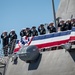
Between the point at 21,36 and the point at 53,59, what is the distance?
170 inches

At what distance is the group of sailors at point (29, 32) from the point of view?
74.1 ft

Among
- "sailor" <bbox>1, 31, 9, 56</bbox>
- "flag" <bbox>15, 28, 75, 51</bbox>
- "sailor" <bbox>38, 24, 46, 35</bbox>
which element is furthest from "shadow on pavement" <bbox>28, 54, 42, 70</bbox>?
"sailor" <bbox>1, 31, 9, 56</bbox>

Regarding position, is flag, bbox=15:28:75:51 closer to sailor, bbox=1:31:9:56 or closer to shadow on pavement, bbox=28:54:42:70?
shadow on pavement, bbox=28:54:42:70

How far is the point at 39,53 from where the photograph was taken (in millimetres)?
21922

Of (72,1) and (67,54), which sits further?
(72,1)

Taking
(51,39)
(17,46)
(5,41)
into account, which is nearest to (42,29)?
(17,46)

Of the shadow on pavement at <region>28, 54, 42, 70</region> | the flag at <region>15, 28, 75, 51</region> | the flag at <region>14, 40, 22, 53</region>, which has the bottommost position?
the shadow on pavement at <region>28, 54, 42, 70</region>

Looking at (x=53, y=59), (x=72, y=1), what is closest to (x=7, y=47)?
(x=53, y=59)

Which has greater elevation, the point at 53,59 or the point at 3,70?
the point at 53,59

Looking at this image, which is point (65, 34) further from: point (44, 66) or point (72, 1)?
point (72, 1)

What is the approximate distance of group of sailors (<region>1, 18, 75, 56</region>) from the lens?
22.6m

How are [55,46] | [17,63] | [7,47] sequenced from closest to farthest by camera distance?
1. [55,46]
2. [17,63]
3. [7,47]

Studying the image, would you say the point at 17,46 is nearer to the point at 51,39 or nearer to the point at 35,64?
the point at 35,64

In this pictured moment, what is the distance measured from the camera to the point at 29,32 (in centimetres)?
2400
